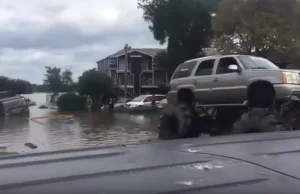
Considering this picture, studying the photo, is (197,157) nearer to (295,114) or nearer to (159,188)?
(159,188)

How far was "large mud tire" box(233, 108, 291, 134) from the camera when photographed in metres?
9.61

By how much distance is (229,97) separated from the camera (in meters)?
11.5

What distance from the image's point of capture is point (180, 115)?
Answer: 1156 cm

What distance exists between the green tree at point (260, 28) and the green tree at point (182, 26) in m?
9.30

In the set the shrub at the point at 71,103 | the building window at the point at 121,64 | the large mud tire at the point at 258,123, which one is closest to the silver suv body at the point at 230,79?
the large mud tire at the point at 258,123

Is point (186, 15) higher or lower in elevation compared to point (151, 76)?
higher

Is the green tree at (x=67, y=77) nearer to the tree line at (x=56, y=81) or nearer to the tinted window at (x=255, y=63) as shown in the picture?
the tree line at (x=56, y=81)

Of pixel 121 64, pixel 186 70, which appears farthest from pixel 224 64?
pixel 121 64

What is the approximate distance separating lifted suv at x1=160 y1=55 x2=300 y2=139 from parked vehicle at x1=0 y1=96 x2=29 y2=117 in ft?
59.8

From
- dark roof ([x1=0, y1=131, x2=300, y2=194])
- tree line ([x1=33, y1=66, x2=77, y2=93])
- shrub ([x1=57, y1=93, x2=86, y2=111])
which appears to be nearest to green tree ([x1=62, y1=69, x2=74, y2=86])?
tree line ([x1=33, y1=66, x2=77, y2=93])

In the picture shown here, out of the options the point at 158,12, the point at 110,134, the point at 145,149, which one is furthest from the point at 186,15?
the point at 145,149

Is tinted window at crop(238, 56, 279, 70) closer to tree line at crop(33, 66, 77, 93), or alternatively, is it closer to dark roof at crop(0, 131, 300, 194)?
dark roof at crop(0, 131, 300, 194)

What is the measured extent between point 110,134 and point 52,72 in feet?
142

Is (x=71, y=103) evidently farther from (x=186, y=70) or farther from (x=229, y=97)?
(x=229, y=97)
